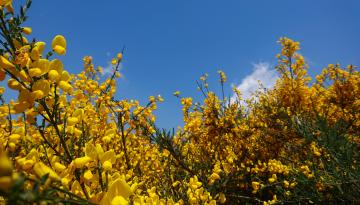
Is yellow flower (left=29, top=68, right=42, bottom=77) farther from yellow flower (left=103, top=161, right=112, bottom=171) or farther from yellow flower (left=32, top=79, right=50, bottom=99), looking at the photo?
yellow flower (left=103, top=161, right=112, bottom=171)

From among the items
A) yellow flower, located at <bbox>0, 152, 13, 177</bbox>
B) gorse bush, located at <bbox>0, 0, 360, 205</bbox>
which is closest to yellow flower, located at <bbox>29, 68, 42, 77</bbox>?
gorse bush, located at <bbox>0, 0, 360, 205</bbox>

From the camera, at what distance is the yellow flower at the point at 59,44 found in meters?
1.19

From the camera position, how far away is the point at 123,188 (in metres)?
0.82

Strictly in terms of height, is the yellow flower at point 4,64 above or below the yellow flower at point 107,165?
above

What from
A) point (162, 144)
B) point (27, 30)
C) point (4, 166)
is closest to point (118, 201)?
point (4, 166)

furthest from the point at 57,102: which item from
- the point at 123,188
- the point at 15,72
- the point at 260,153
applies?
the point at 260,153

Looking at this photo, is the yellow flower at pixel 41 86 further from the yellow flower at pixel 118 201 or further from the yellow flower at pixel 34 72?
the yellow flower at pixel 118 201

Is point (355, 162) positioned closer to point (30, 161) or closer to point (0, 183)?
point (30, 161)

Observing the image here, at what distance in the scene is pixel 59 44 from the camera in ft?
3.97

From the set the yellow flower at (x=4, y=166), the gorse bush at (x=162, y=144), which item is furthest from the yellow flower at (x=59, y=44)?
the yellow flower at (x=4, y=166)

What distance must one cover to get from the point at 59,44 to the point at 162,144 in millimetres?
2827

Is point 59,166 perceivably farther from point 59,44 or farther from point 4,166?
point 4,166

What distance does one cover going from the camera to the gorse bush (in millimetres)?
1030

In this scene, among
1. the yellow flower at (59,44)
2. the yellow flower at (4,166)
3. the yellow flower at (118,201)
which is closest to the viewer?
the yellow flower at (4,166)
